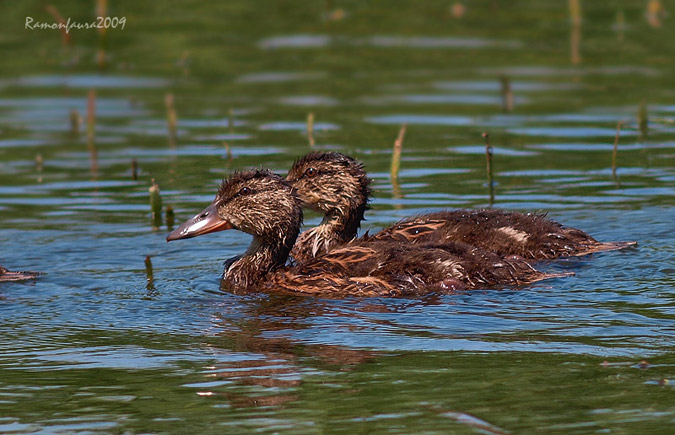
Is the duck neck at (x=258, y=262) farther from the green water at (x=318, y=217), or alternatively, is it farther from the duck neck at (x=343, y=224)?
the duck neck at (x=343, y=224)

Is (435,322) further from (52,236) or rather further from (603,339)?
(52,236)

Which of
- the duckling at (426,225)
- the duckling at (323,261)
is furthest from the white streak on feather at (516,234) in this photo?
the duckling at (323,261)

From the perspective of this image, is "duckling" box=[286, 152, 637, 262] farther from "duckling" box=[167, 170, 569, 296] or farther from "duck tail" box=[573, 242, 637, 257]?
"duckling" box=[167, 170, 569, 296]

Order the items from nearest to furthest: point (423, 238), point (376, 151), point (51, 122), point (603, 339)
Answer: point (603, 339)
point (423, 238)
point (376, 151)
point (51, 122)

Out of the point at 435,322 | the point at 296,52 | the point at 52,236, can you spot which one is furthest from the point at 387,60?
the point at 435,322

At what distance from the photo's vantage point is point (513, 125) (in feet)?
50.0

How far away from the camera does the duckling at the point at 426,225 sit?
984cm

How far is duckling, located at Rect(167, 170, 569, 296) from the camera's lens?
8.79m

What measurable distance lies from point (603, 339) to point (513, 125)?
8.19 metres

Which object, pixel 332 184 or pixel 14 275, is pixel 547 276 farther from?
pixel 14 275

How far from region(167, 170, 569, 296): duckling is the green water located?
0.21 m

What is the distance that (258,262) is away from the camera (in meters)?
9.50

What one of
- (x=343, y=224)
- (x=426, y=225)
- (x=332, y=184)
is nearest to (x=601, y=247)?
(x=426, y=225)

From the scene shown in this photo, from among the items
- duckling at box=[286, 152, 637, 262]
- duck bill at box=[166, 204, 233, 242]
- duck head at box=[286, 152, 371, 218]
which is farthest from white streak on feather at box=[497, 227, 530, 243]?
duck bill at box=[166, 204, 233, 242]
